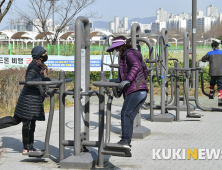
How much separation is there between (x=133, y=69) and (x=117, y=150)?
1.00m

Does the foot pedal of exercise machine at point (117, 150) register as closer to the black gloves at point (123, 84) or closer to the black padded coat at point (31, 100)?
the black gloves at point (123, 84)

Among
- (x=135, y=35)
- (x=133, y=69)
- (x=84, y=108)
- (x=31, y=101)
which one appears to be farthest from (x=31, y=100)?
(x=135, y=35)

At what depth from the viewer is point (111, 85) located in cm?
479

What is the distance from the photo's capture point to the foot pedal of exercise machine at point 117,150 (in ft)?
15.4

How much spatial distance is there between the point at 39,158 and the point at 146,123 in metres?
3.63

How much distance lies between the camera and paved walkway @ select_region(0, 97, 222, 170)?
5.23 metres

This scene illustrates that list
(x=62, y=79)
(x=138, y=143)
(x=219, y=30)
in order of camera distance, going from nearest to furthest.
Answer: (x=62, y=79) → (x=138, y=143) → (x=219, y=30)

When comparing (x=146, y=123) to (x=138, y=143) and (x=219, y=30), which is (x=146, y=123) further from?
(x=219, y=30)

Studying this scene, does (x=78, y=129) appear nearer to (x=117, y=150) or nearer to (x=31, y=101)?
(x=117, y=150)

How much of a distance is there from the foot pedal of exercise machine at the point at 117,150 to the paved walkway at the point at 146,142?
1.44 feet

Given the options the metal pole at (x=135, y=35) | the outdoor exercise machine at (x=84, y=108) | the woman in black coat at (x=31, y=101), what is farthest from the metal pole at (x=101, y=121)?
the metal pole at (x=135, y=35)

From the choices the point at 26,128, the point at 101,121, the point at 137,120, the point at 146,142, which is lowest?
the point at 146,142

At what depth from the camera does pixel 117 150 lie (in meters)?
4.77

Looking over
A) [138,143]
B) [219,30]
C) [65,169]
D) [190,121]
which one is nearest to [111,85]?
[65,169]
